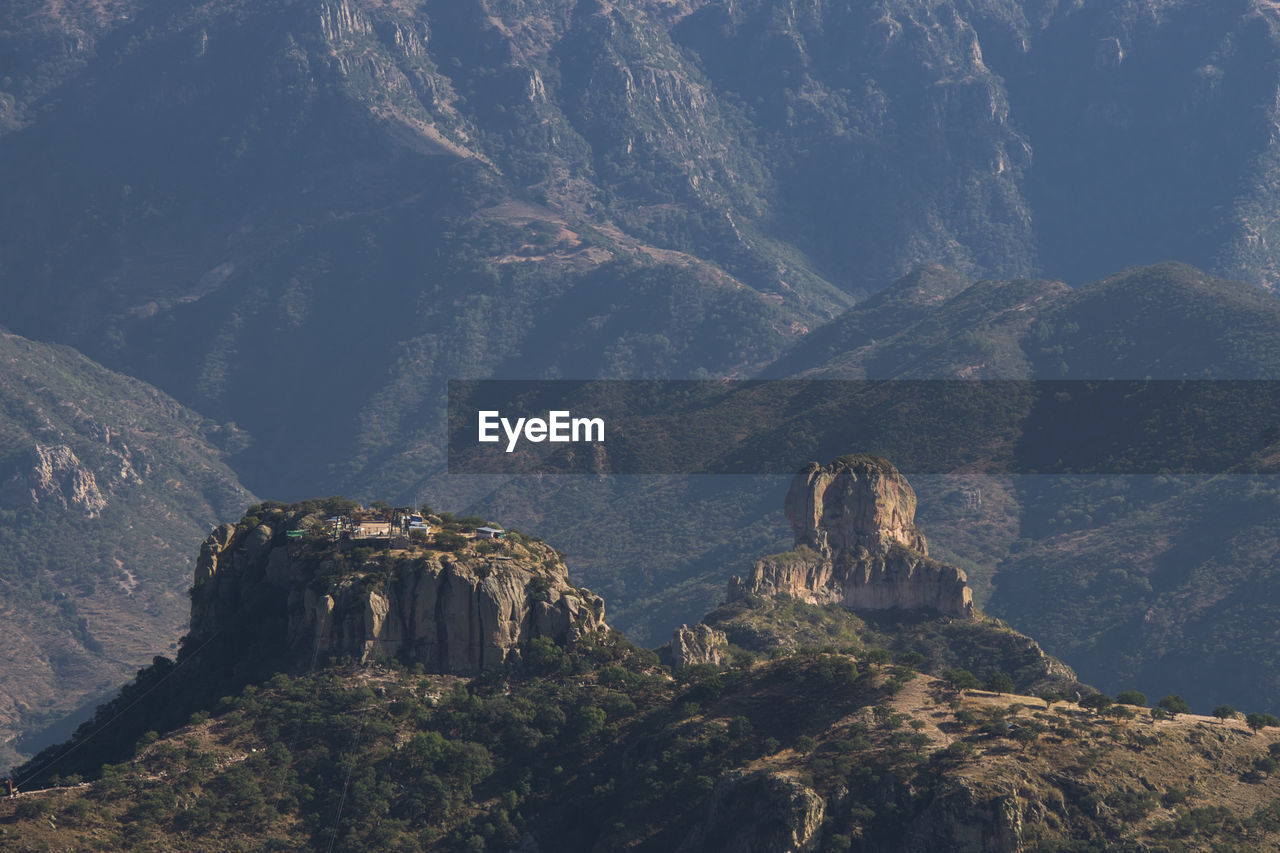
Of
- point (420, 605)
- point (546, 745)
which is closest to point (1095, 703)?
point (546, 745)

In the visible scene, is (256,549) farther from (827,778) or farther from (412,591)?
(827,778)

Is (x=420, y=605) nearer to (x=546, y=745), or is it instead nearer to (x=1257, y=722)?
(x=546, y=745)

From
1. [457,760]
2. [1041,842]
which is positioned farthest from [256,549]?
[1041,842]

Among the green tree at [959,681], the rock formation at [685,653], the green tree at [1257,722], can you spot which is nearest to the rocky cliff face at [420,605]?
the rock formation at [685,653]

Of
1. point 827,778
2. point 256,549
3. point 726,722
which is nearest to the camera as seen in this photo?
point 827,778

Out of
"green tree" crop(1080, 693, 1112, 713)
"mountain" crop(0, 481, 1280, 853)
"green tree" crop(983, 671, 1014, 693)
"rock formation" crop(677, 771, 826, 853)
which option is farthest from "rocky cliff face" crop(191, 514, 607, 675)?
"green tree" crop(1080, 693, 1112, 713)

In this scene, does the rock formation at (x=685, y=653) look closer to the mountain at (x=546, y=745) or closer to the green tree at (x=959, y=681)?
the mountain at (x=546, y=745)

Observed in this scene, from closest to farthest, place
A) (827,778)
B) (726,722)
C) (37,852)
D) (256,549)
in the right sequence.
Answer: (37,852) → (827,778) → (726,722) → (256,549)
